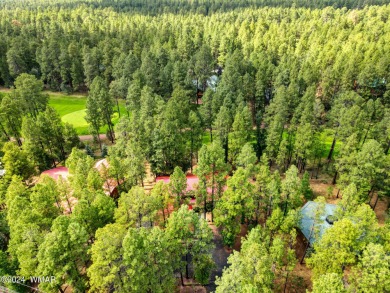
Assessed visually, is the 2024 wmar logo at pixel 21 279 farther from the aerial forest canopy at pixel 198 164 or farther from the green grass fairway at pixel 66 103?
the green grass fairway at pixel 66 103

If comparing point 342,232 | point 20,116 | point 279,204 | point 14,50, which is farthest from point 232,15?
point 342,232

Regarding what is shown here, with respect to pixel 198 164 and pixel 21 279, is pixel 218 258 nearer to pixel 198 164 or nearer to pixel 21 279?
pixel 198 164

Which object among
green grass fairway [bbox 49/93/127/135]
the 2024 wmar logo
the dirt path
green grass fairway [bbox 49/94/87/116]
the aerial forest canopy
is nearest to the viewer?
the 2024 wmar logo

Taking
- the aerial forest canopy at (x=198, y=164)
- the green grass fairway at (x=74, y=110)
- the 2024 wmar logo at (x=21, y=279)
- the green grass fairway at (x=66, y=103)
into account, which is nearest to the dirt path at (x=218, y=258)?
the aerial forest canopy at (x=198, y=164)

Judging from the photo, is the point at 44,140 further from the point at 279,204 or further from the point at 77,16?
the point at 77,16

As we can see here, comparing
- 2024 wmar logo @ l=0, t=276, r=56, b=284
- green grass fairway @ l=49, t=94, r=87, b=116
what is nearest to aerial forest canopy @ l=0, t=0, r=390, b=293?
2024 wmar logo @ l=0, t=276, r=56, b=284

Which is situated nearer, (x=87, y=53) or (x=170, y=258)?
(x=170, y=258)

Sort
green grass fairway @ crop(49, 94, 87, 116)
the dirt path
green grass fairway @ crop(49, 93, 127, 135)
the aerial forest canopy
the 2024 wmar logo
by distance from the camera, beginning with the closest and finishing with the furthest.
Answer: the 2024 wmar logo
the aerial forest canopy
the dirt path
green grass fairway @ crop(49, 93, 127, 135)
green grass fairway @ crop(49, 94, 87, 116)

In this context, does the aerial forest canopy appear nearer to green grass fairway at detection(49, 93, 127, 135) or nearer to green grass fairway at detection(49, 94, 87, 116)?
green grass fairway at detection(49, 94, 87, 116)
